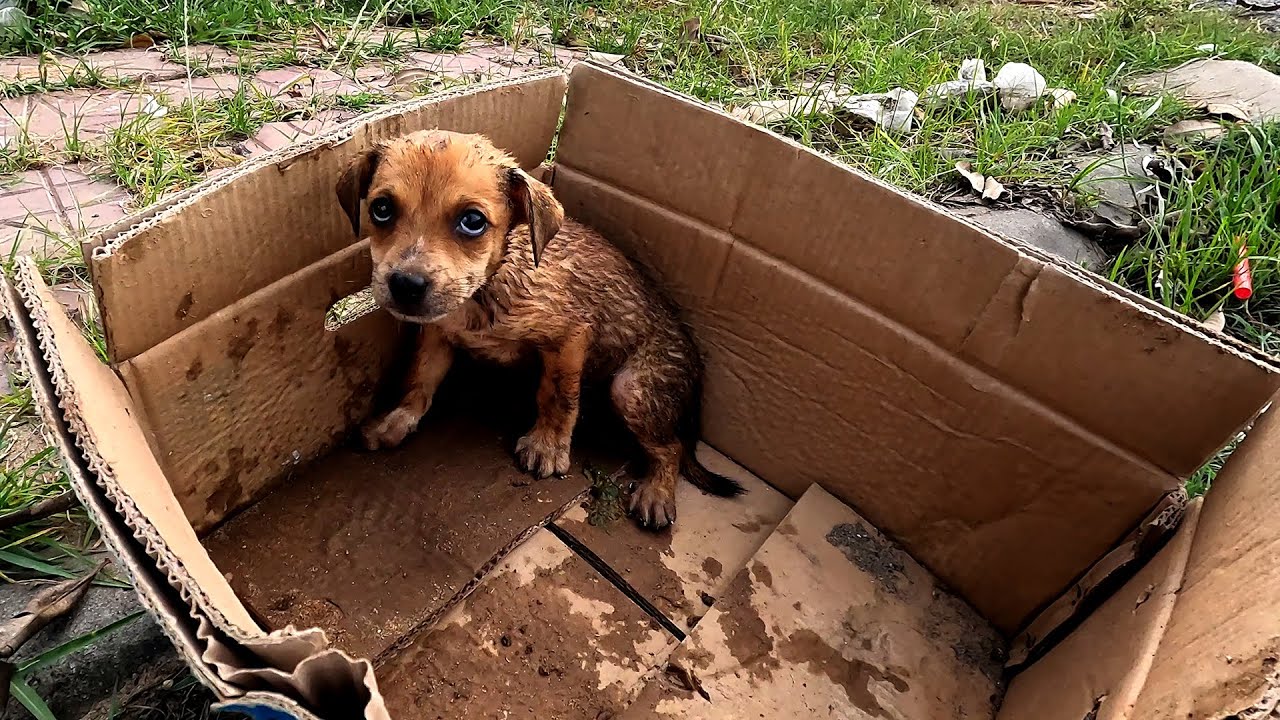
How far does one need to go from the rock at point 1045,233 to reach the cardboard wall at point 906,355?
51.7 inches

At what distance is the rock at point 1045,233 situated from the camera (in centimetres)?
343

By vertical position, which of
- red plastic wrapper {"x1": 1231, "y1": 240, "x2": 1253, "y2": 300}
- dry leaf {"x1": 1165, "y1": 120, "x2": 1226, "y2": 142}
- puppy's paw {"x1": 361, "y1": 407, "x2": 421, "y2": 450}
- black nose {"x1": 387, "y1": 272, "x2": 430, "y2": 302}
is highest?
dry leaf {"x1": 1165, "y1": 120, "x2": 1226, "y2": 142}

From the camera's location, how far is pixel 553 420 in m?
2.78

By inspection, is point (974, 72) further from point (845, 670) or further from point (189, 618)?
point (189, 618)

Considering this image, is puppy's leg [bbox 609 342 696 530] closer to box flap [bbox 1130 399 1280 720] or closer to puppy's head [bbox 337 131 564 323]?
puppy's head [bbox 337 131 564 323]

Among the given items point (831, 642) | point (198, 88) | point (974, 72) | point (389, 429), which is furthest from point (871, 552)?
point (198, 88)

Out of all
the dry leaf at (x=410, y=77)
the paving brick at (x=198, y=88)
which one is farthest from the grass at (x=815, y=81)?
the dry leaf at (x=410, y=77)

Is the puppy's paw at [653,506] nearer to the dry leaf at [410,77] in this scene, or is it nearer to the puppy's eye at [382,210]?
the puppy's eye at [382,210]

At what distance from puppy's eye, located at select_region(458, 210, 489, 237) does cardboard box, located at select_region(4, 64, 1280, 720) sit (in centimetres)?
43

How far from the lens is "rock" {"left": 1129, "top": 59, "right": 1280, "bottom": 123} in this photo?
4.29m

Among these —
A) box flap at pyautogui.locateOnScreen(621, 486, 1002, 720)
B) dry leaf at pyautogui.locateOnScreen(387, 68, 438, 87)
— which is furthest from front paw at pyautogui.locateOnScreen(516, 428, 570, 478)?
dry leaf at pyautogui.locateOnScreen(387, 68, 438, 87)

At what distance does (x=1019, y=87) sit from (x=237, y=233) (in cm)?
430

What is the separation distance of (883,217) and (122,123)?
3.32m

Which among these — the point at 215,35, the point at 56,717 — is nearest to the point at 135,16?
the point at 215,35
